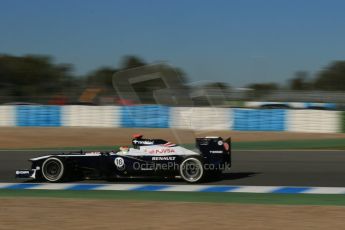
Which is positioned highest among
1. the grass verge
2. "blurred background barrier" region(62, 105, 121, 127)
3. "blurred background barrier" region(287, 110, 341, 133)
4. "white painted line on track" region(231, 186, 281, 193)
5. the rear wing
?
"blurred background barrier" region(62, 105, 121, 127)

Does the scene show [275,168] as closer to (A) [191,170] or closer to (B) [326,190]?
(A) [191,170]

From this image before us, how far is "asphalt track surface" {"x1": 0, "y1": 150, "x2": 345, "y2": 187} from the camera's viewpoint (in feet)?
30.9

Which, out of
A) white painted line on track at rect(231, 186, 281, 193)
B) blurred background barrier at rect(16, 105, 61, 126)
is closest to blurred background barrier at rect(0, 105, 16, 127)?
blurred background barrier at rect(16, 105, 61, 126)

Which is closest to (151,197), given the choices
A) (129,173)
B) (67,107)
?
(129,173)

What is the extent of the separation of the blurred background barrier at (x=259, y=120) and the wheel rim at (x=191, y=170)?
14050mm

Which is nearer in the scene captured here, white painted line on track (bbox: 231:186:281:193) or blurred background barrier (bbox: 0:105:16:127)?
white painted line on track (bbox: 231:186:281:193)

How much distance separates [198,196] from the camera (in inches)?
312

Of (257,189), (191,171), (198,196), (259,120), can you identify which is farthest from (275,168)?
(259,120)

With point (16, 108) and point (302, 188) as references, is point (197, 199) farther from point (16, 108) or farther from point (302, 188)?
point (16, 108)

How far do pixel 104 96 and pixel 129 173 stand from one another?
2166 cm

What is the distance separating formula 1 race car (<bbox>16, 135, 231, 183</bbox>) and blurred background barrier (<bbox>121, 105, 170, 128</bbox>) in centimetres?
1447

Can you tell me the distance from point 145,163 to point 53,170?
1.47 metres

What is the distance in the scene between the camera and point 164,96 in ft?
31.7

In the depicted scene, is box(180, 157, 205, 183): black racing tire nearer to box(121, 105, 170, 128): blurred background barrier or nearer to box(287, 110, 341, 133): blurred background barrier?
box(287, 110, 341, 133): blurred background barrier
